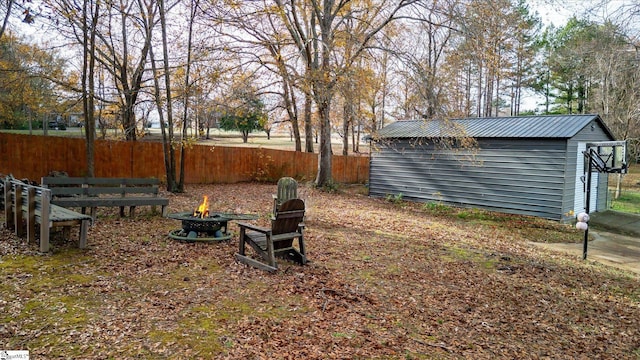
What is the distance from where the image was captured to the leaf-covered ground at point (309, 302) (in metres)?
3.32

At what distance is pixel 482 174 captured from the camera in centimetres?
1312

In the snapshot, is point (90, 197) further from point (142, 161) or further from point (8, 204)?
point (142, 161)

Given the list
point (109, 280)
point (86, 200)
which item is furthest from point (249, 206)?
point (109, 280)

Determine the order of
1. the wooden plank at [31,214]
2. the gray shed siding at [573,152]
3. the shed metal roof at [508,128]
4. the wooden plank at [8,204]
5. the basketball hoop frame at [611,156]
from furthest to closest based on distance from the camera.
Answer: the shed metal roof at [508,128] → the gray shed siding at [573,152] → the basketball hoop frame at [611,156] → the wooden plank at [8,204] → the wooden plank at [31,214]

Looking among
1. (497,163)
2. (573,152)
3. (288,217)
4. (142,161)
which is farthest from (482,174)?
Answer: (142,161)

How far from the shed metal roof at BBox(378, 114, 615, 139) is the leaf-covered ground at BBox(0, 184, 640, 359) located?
17.1 ft

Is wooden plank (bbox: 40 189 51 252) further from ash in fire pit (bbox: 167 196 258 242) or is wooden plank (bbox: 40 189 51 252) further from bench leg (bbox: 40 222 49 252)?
ash in fire pit (bbox: 167 196 258 242)

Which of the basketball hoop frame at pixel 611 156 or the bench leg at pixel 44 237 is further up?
the basketball hoop frame at pixel 611 156

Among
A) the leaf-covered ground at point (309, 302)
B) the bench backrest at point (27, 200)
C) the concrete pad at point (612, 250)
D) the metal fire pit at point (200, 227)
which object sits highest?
the bench backrest at point (27, 200)

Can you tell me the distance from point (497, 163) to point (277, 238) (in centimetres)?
986

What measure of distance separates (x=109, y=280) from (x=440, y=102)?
9.40m

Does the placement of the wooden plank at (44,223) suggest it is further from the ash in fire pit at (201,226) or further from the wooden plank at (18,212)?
the ash in fire pit at (201,226)

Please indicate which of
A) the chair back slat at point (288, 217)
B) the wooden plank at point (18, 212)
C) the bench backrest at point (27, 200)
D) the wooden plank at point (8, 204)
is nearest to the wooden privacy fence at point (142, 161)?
the wooden plank at point (8, 204)

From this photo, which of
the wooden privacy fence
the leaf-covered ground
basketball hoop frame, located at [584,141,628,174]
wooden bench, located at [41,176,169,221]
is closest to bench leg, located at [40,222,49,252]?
the leaf-covered ground
